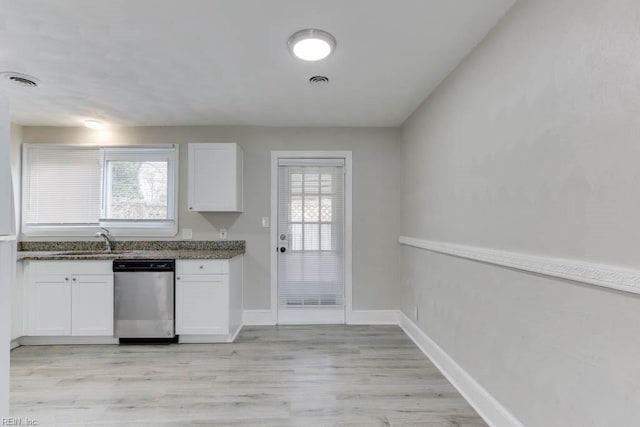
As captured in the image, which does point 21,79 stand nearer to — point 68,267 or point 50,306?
point 68,267

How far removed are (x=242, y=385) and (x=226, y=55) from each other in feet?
7.95

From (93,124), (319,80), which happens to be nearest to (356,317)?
(319,80)

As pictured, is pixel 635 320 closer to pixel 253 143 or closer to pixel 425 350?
pixel 425 350

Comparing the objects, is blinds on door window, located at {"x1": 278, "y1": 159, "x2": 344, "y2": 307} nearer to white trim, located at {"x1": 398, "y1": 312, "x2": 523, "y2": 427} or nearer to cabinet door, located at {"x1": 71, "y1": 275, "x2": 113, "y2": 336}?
white trim, located at {"x1": 398, "y1": 312, "x2": 523, "y2": 427}

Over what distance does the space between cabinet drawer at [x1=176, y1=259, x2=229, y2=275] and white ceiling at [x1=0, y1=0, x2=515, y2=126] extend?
5.14ft

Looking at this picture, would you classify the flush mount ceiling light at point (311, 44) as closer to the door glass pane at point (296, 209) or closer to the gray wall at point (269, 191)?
the gray wall at point (269, 191)

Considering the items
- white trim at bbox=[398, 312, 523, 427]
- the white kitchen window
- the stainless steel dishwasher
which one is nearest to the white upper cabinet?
the white kitchen window

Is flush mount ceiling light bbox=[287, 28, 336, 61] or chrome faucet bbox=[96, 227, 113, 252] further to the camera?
chrome faucet bbox=[96, 227, 113, 252]

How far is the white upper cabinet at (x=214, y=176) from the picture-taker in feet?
11.8

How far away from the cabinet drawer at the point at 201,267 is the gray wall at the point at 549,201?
216cm

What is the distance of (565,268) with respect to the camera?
1.38 meters

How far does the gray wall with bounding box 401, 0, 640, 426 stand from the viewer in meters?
1.15

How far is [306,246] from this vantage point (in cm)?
402

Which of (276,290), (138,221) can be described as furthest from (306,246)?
(138,221)
